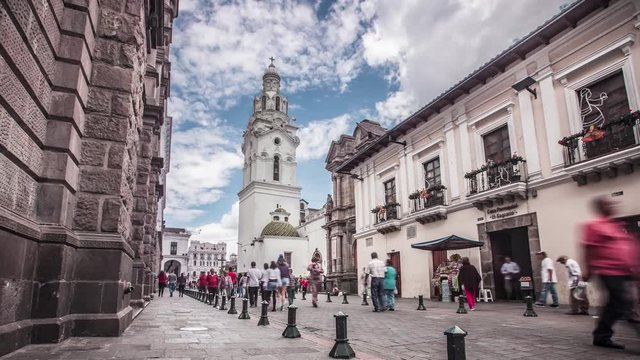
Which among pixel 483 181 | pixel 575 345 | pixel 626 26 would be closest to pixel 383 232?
pixel 483 181

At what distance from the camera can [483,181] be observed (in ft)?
50.8

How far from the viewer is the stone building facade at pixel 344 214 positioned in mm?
27900

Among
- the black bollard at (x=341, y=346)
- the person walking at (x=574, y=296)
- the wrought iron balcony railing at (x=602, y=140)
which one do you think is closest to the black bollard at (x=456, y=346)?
the black bollard at (x=341, y=346)

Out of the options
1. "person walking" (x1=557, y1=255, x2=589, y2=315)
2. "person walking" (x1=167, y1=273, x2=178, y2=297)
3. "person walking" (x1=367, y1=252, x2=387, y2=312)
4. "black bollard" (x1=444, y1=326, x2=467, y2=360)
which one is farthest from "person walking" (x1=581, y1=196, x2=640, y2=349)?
"person walking" (x1=167, y1=273, x2=178, y2=297)

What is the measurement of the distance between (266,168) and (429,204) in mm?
38390

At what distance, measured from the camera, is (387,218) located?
21484mm

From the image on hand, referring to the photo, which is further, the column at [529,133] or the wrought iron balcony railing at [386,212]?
the wrought iron balcony railing at [386,212]

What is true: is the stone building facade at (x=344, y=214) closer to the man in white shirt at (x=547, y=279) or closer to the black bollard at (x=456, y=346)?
the man in white shirt at (x=547, y=279)

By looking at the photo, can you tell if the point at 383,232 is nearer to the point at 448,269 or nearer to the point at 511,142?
the point at 448,269

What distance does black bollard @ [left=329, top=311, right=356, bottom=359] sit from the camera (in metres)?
4.98

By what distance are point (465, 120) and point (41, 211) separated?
50.3ft

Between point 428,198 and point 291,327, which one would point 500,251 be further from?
point 291,327

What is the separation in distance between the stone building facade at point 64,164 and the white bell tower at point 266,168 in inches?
1792

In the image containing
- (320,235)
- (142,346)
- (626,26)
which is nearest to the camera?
(142,346)
